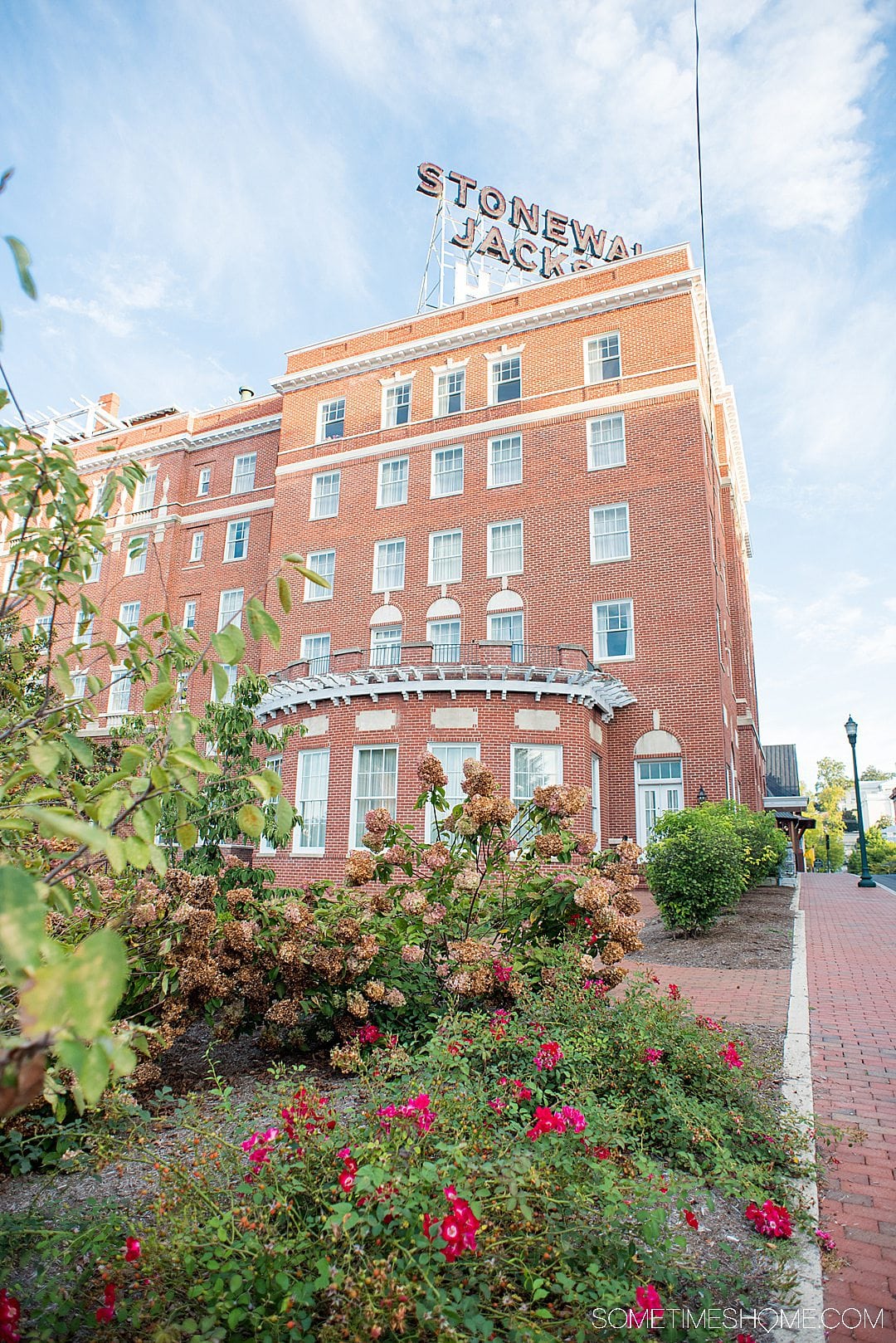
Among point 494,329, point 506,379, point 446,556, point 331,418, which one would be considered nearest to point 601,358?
point 506,379

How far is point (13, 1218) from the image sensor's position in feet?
9.89

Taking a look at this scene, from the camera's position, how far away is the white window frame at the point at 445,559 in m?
25.2

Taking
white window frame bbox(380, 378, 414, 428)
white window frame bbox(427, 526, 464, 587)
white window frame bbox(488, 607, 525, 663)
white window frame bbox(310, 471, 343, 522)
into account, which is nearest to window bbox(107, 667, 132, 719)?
white window frame bbox(310, 471, 343, 522)

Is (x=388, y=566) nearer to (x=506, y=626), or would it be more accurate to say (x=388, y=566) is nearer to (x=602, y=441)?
(x=506, y=626)

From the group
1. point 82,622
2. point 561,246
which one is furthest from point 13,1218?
point 561,246

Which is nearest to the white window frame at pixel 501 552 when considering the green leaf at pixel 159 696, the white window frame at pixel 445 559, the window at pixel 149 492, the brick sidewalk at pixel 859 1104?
the white window frame at pixel 445 559

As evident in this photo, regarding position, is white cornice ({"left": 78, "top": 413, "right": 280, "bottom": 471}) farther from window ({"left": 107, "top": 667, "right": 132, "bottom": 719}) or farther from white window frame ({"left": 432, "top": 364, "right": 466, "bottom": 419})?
window ({"left": 107, "top": 667, "right": 132, "bottom": 719})

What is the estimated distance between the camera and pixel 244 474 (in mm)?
33188

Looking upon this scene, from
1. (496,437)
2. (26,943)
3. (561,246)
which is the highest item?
(561,246)

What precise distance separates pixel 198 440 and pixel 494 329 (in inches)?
590

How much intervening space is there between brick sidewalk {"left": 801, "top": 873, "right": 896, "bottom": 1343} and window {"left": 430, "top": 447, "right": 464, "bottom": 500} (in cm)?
1837

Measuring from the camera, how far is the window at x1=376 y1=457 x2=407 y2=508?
27141 millimetres

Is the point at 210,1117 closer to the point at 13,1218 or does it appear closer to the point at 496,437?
the point at 13,1218

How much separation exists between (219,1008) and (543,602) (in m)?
19.7
